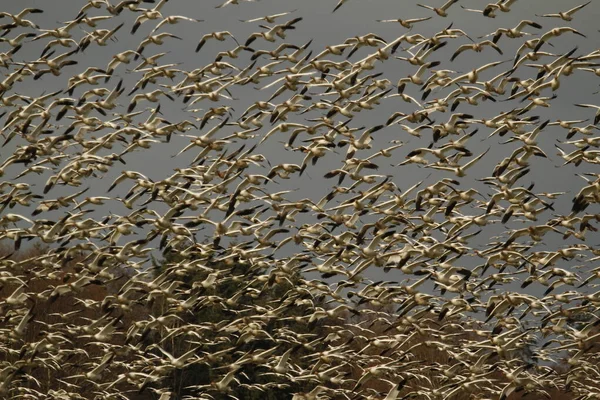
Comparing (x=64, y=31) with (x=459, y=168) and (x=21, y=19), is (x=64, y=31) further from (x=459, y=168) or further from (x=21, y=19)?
(x=459, y=168)

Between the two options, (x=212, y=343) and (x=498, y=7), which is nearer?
(x=498, y=7)

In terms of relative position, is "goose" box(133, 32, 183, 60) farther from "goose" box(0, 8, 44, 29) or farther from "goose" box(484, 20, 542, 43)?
"goose" box(484, 20, 542, 43)

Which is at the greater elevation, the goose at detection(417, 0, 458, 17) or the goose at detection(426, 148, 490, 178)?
the goose at detection(417, 0, 458, 17)

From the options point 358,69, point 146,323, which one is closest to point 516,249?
point 358,69

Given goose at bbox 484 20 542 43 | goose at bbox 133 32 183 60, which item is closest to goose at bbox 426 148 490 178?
goose at bbox 484 20 542 43

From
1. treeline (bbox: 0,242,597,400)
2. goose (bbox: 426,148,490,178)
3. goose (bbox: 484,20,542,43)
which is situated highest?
goose (bbox: 484,20,542,43)

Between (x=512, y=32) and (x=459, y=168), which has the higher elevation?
(x=512, y=32)

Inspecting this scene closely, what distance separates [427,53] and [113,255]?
11.7m

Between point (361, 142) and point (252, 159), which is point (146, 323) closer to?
point (252, 159)

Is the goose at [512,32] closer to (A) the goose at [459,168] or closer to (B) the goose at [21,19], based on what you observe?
(A) the goose at [459,168]

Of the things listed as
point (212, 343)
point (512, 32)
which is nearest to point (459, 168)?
point (512, 32)

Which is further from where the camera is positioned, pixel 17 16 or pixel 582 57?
pixel 17 16

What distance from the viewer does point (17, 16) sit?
3906cm

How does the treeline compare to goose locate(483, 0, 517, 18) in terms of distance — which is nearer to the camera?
goose locate(483, 0, 517, 18)
